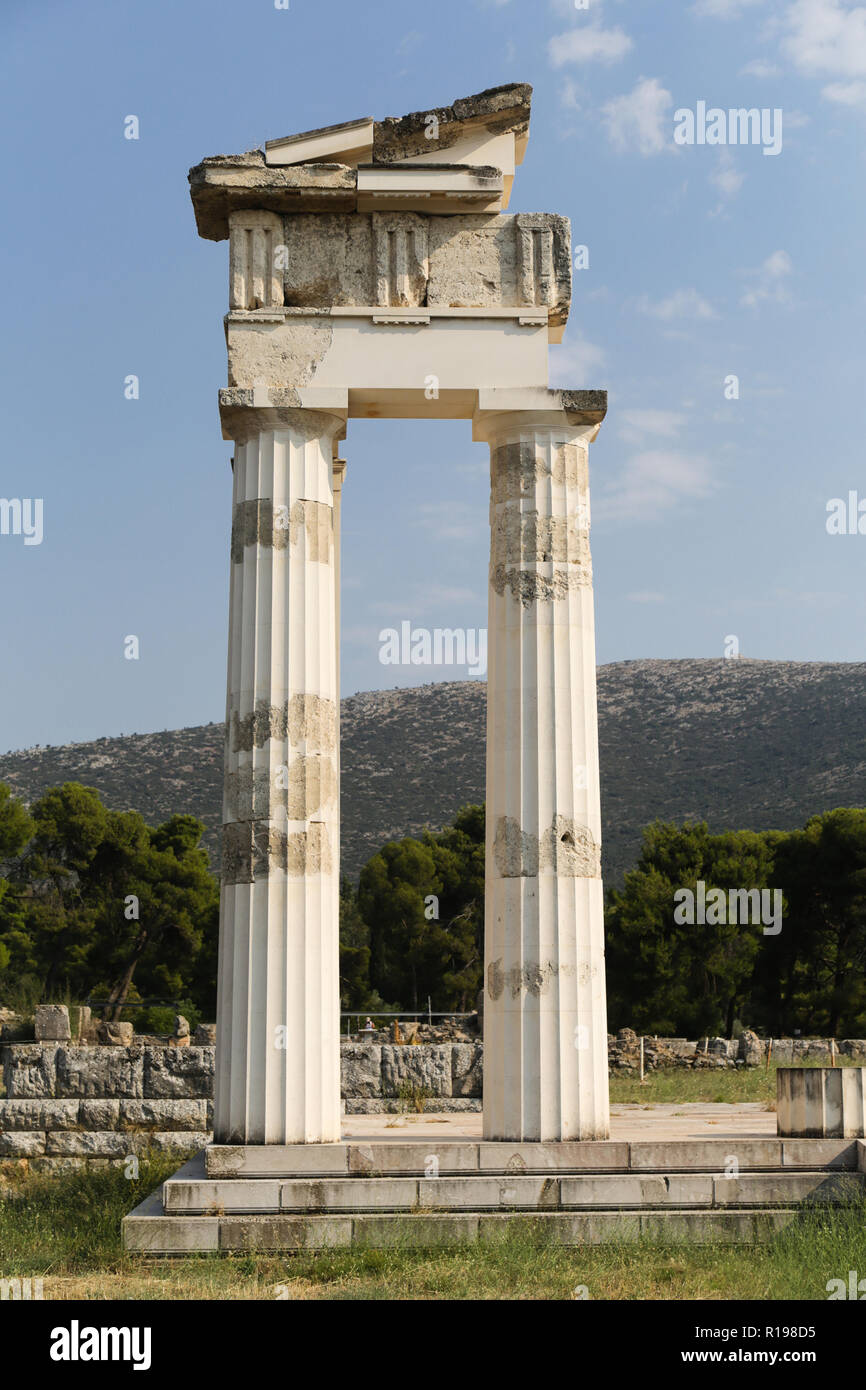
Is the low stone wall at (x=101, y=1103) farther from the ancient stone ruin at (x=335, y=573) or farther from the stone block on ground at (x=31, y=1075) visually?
the ancient stone ruin at (x=335, y=573)

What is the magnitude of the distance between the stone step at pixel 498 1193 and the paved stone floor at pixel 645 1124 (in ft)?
2.90

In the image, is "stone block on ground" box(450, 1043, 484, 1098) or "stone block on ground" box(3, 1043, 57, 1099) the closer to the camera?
"stone block on ground" box(3, 1043, 57, 1099)

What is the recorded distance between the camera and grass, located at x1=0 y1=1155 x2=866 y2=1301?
29.8 feet

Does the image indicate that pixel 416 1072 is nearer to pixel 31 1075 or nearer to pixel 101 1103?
pixel 101 1103

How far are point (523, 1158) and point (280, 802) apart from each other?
3357 mm

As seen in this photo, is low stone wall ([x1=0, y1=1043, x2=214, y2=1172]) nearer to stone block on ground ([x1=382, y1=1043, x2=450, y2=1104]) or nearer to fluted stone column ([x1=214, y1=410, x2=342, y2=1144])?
stone block on ground ([x1=382, y1=1043, x2=450, y2=1104])

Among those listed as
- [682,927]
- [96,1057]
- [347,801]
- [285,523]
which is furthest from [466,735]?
[285,523]

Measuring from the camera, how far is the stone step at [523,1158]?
10.7 metres

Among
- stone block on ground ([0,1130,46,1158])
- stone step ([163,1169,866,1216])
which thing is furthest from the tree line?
stone step ([163,1169,866,1216])

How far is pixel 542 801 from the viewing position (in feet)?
38.2

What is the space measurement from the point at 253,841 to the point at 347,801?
4907cm

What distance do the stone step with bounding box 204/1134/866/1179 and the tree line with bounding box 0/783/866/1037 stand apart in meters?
24.6

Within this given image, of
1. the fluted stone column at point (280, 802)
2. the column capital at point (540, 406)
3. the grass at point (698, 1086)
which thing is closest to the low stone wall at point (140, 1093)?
the grass at point (698, 1086)
